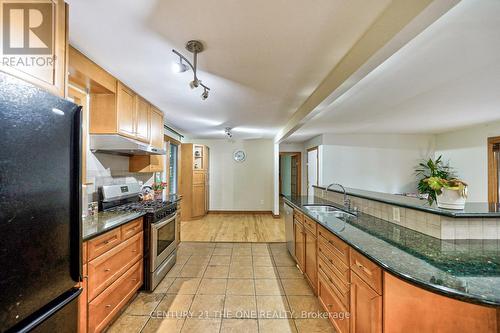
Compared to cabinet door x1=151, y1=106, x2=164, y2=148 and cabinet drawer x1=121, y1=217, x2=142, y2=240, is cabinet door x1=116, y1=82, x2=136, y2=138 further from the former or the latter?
cabinet drawer x1=121, y1=217, x2=142, y2=240

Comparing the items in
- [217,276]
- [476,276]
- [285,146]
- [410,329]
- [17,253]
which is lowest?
[217,276]

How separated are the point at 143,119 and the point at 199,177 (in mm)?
3181

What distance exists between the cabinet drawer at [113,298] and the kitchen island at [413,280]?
1.88 m

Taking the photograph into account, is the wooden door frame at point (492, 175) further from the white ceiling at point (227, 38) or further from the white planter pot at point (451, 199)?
the white ceiling at point (227, 38)

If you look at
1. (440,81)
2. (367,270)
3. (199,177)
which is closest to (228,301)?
(367,270)

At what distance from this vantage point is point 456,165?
16.1ft

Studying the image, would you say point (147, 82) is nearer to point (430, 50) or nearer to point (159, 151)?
point (159, 151)

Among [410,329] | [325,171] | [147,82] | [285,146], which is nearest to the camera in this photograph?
[410,329]

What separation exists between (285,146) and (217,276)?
5.22 metres

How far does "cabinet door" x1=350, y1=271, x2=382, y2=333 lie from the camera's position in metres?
1.24

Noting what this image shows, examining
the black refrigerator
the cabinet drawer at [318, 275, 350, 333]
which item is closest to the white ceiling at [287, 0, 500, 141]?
the cabinet drawer at [318, 275, 350, 333]

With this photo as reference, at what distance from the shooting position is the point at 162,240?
8.67 ft

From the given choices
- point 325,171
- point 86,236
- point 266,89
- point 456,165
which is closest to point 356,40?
point 266,89

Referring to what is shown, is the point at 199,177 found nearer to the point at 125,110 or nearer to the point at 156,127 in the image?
the point at 156,127
